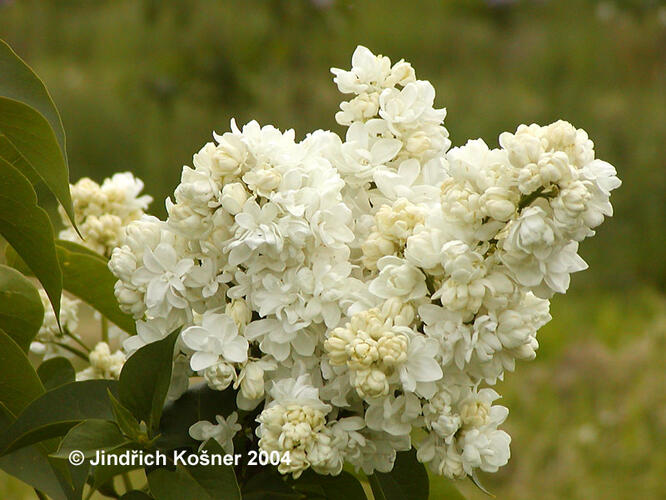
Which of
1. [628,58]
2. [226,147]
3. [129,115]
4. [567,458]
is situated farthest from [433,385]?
[628,58]

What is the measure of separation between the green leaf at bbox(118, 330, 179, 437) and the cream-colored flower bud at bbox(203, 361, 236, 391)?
3 centimetres

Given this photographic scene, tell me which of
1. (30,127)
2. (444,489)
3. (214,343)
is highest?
(30,127)

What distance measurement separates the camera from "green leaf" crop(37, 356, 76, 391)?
0.77m

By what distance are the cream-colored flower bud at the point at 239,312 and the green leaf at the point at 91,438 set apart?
0.10 metres

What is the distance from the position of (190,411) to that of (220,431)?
0.04 metres

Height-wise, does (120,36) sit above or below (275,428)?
below

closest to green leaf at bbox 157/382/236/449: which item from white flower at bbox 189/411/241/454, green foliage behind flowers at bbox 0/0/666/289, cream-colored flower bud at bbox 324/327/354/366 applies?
white flower at bbox 189/411/241/454

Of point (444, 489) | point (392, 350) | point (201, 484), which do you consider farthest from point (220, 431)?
point (444, 489)

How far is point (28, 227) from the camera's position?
0.61m

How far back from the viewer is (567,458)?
2.44 m

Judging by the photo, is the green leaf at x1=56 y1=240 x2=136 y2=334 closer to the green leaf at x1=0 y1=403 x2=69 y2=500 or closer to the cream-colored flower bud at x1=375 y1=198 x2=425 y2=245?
the green leaf at x1=0 y1=403 x2=69 y2=500

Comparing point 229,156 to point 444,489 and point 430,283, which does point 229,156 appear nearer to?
point 430,283

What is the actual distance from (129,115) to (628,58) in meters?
2.29

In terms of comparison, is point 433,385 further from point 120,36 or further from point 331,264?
point 120,36
